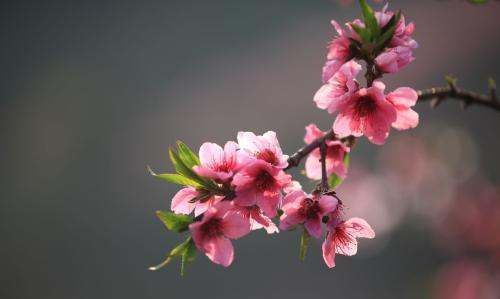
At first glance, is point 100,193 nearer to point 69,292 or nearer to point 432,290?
point 69,292

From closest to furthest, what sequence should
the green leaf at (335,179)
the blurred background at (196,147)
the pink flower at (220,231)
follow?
1. the pink flower at (220,231)
2. the green leaf at (335,179)
3. the blurred background at (196,147)

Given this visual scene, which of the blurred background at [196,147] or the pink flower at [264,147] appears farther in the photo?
the blurred background at [196,147]

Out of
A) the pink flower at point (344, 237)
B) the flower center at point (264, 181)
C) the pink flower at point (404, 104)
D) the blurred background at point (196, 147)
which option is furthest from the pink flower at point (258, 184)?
the blurred background at point (196, 147)

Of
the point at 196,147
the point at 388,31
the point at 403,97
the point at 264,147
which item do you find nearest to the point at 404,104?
the point at 403,97

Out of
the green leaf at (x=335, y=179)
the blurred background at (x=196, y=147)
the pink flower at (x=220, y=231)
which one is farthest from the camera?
the blurred background at (x=196, y=147)

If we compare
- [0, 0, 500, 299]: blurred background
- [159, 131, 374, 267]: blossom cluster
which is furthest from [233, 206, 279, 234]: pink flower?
[0, 0, 500, 299]: blurred background

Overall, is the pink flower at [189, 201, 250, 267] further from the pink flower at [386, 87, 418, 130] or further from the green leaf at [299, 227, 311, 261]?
the pink flower at [386, 87, 418, 130]

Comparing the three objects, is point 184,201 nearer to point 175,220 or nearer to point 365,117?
point 175,220

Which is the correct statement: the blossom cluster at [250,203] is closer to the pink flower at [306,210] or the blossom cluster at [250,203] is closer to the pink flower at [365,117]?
the pink flower at [306,210]

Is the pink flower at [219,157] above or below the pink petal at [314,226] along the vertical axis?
above
